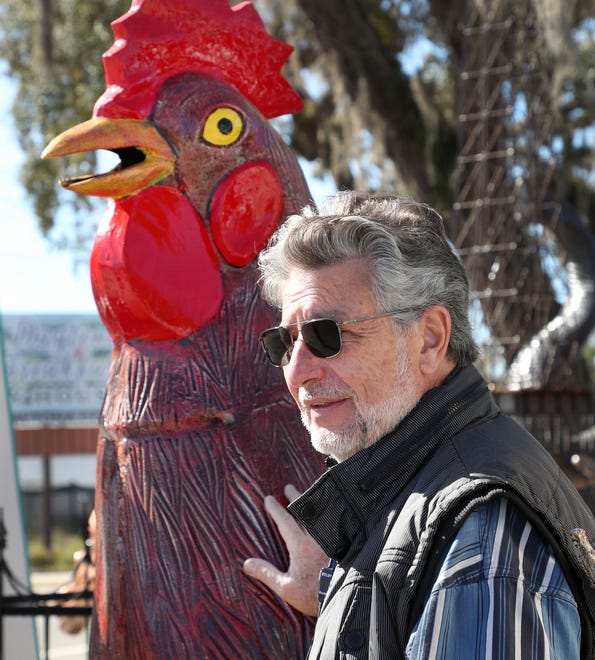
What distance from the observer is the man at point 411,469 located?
4.14ft

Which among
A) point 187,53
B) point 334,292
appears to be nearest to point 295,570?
point 334,292

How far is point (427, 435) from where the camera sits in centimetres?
152

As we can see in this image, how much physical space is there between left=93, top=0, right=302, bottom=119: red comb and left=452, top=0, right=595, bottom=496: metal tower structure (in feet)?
9.45

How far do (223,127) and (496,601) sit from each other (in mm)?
1493

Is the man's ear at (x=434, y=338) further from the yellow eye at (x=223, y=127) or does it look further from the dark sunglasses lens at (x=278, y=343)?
the yellow eye at (x=223, y=127)

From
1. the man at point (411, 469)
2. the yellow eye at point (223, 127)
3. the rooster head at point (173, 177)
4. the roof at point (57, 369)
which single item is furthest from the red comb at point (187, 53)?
the roof at point (57, 369)

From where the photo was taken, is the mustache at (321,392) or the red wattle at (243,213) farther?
the red wattle at (243,213)

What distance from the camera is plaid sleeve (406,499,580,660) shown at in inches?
48.4

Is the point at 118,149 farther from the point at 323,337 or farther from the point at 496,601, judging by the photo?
the point at 496,601

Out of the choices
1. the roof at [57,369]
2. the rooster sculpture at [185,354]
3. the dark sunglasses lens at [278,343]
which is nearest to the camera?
the dark sunglasses lens at [278,343]

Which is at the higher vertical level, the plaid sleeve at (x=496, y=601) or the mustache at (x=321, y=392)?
the mustache at (x=321, y=392)

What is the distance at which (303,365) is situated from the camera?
1.63m

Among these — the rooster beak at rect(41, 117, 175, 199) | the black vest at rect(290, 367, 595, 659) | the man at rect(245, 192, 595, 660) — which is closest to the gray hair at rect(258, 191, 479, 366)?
the man at rect(245, 192, 595, 660)

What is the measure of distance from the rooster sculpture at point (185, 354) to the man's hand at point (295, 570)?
0.16 feet
